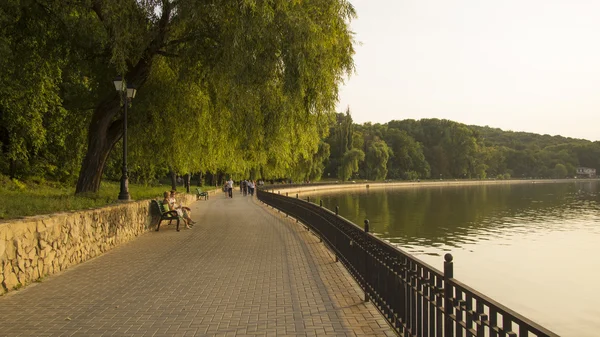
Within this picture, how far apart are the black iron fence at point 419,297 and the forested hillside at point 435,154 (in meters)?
75.7

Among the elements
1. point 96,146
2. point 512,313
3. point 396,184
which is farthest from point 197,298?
point 396,184

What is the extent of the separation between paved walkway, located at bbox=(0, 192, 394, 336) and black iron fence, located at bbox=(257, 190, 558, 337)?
32 centimetres

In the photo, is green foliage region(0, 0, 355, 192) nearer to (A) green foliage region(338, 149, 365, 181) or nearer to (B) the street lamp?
(B) the street lamp

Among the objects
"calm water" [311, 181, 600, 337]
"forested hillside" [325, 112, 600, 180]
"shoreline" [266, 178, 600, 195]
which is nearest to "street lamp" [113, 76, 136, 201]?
"calm water" [311, 181, 600, 337]

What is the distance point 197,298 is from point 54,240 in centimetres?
339

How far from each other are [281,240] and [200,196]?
26.2 meters

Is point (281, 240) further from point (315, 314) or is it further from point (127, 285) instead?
point (315, 314)

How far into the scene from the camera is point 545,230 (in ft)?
87.8

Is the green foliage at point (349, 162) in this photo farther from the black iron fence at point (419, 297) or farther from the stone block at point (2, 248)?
the stone block at point (2, 248)

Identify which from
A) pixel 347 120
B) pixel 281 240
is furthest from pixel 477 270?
pixel 347 120

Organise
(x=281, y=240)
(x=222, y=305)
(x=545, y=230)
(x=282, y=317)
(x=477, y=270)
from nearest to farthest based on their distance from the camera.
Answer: (x=282, y=317) < (x=222, y=305) < (x=281, y=240) < (x=477, y=270) < (x=545, y=230)

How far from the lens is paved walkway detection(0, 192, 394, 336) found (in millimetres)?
5422

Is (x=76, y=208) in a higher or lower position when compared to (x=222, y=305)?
higher

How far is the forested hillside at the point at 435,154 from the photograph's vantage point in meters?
90.6
